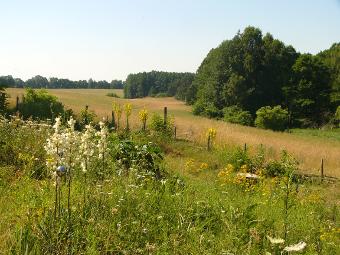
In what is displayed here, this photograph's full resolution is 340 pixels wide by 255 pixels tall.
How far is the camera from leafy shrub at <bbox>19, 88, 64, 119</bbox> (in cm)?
2173

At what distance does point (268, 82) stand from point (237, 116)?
800cm

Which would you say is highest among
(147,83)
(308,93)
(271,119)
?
(147,83)

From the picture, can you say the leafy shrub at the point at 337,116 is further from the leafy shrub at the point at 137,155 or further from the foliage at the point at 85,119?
the leafy shrub at the point at 137,155

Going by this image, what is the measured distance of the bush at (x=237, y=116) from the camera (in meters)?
44.2

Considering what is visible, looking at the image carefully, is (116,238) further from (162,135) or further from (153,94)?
(153,94)

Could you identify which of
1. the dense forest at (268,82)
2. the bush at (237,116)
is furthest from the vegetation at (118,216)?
the dense forest at (268,82)

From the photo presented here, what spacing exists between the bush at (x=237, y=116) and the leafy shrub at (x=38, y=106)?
77.8ft

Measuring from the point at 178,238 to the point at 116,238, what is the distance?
64 centimetres

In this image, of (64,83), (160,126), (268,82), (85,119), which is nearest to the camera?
(85,119)

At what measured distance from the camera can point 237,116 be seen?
1753 inches

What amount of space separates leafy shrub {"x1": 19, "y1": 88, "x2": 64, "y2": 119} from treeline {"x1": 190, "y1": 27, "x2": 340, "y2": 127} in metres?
26.5

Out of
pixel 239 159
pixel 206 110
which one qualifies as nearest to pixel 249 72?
pixel 206 110

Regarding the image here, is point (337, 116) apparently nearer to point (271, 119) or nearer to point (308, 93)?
point (308, 93)

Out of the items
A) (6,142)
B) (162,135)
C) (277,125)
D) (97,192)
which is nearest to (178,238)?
(97,192)
